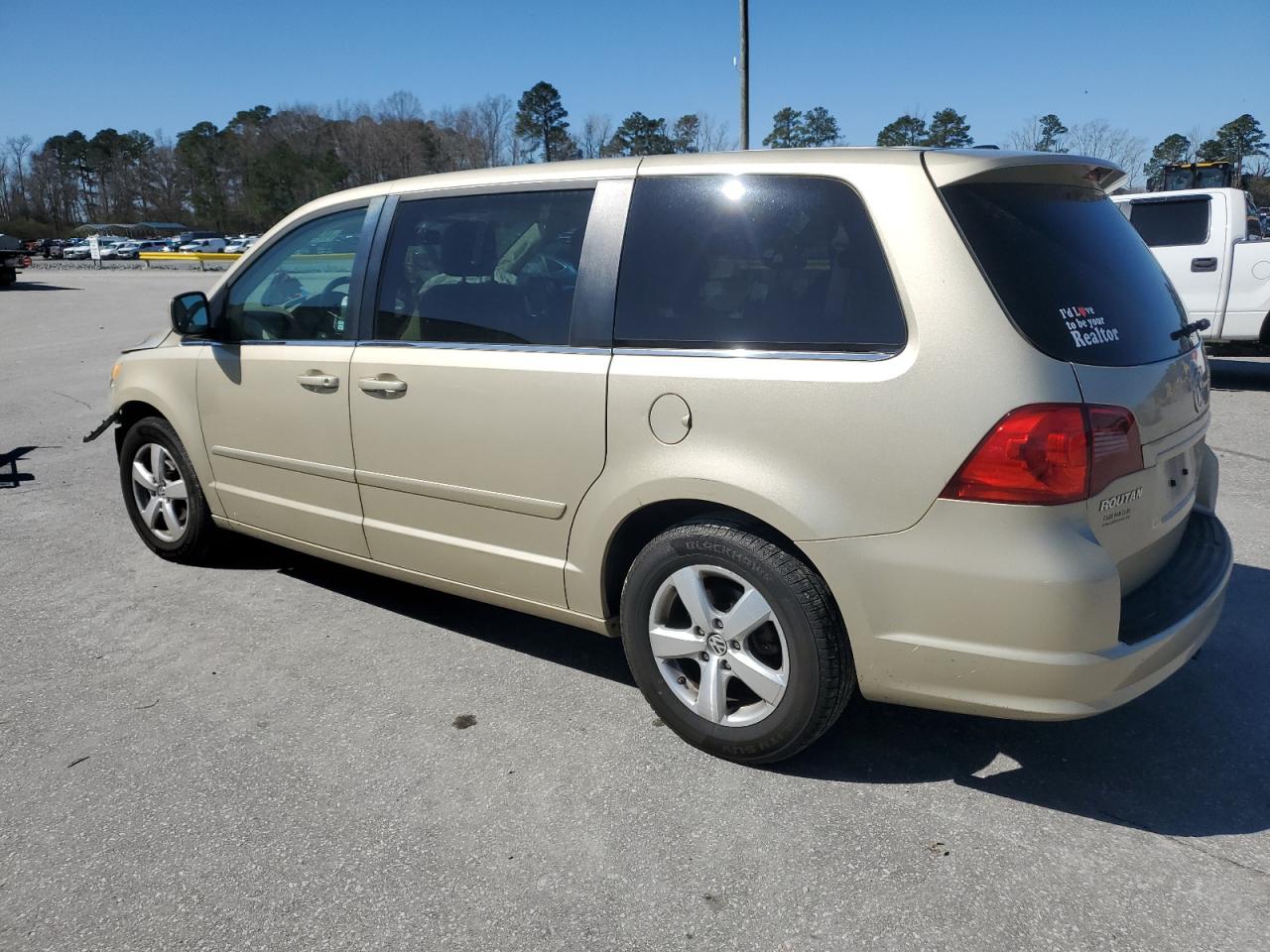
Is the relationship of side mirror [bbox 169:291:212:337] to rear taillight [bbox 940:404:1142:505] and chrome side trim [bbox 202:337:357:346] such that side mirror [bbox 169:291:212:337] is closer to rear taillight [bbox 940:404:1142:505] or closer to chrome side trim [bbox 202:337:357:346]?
chrome side trim [bbox 202:337:357:346]

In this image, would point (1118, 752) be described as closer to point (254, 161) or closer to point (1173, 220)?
point (1173, 220)

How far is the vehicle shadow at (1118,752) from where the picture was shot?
9.27 ft

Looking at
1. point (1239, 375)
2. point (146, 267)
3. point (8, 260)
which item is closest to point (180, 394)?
point (1239, 375)

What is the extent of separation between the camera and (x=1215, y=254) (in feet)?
34.0

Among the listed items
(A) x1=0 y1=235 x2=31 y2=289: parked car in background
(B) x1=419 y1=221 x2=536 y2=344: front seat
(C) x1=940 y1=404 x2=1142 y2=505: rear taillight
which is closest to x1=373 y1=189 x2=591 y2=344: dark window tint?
(B) x1=419 y1=221 x2=536 y2=344: front seat

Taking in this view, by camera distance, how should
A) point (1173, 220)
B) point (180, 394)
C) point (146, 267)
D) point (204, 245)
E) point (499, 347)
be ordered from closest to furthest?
point (499, 347), point (180, 394), point (1173, 220), point (146, 267), point (204, 245)

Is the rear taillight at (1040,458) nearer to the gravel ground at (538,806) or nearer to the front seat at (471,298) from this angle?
the gravel ground at (538,806)

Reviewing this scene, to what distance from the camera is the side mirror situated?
176 inches

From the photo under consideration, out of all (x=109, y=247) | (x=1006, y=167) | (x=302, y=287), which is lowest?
(x=302, y=287)

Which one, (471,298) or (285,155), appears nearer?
(471,298)

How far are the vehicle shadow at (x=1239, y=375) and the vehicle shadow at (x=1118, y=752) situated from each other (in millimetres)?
7712

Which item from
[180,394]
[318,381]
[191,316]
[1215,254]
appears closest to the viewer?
[318,381]

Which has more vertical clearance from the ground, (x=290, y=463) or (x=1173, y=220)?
(x=1173, y=220)

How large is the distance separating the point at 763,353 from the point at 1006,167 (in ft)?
2.76
